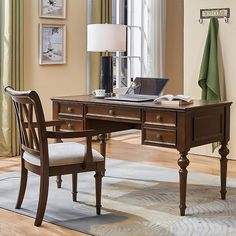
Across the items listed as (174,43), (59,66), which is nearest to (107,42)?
(59,66)

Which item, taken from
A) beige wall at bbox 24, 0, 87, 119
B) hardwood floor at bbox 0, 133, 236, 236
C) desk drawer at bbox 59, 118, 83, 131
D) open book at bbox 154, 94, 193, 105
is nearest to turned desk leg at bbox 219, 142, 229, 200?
open book at bbox 154, 94, 193, 105

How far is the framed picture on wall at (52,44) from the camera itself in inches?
243

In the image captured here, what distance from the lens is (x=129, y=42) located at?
25.4ft

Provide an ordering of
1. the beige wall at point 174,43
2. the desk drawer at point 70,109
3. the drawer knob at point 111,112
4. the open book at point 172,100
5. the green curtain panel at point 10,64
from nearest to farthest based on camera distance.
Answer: the open book at point 172,100, the drawer knob at point 111,112, the desk drawer at point 70,109, the green curtain panel at point 10,64, the beige wall at point 174,43

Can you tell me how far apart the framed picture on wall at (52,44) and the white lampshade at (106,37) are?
1811 mm

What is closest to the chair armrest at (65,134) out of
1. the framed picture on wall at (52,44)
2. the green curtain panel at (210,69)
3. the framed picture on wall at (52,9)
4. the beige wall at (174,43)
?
the green curtain panel at (210,69)

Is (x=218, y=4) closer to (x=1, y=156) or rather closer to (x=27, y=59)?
(x=27, y=59)

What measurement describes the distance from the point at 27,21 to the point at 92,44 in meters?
1.78

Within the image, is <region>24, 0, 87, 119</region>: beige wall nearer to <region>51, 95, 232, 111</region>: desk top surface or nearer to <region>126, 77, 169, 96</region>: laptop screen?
<region>51, 95, 232, 111</region>: desk top surface

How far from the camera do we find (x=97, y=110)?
416cm

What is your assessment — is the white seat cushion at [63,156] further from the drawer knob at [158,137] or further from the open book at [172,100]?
the open book at [172,100]

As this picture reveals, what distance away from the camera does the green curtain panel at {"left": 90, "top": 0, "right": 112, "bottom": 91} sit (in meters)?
6.82

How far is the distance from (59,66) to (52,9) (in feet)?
2.21

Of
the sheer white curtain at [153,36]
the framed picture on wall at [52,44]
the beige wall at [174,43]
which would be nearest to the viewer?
the framed picture on wall at [52,44]
